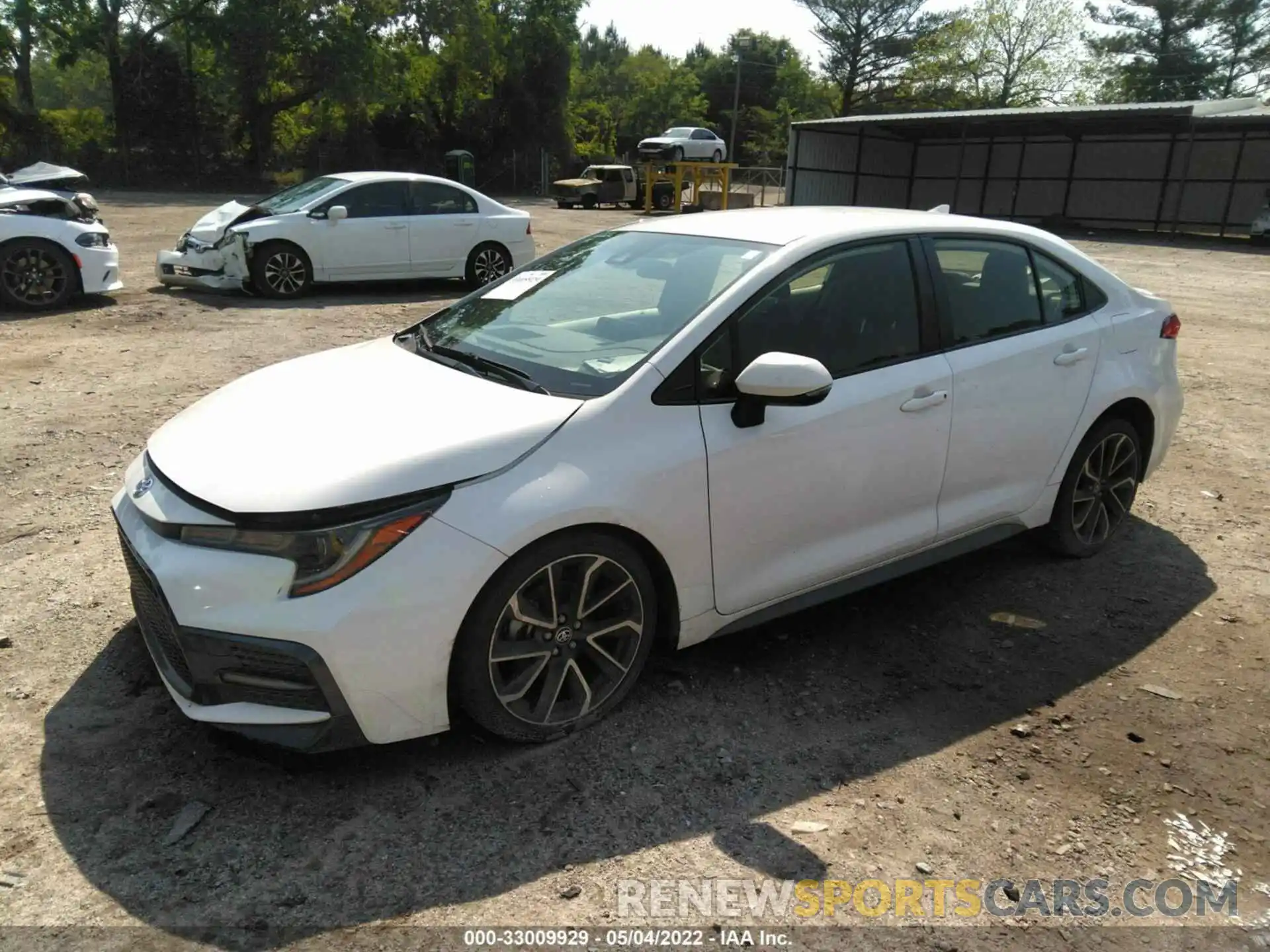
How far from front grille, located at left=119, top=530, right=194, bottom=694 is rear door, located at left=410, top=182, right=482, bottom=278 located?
9.59 m

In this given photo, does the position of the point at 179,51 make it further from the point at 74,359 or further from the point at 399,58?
the point at 74,359

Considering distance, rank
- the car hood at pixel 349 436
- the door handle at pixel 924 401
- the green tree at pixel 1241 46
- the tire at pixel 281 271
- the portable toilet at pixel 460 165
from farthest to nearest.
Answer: the green tree at pixel 1241 46
the portable toilet at pixel 460 165
the tire at pixel 281 271
the door handle at pixel 924 401
the car hood at pixel 349 436

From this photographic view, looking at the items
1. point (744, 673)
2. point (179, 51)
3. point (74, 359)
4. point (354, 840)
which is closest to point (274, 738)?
point (354, 840)

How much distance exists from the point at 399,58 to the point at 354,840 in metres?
41.2

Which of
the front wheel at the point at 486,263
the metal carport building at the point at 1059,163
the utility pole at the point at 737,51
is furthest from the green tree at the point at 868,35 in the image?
the front wheel at the point at 486,263

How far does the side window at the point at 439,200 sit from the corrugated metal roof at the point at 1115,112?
1915cm

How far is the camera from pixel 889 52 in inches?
2303

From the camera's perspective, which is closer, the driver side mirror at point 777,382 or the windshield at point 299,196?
the driver side mirror at point 777,382

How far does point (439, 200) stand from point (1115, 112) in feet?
68.8

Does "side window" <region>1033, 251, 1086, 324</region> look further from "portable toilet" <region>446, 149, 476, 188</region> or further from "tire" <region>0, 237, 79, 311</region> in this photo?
"portable toilet" <region>446, 149, 476, 188</region>

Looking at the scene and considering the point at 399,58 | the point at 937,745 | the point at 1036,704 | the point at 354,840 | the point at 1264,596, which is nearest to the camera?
the point at 354,840

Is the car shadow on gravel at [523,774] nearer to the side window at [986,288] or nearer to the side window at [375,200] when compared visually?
the side window at [986,288]

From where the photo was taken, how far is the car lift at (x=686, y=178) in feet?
89.7

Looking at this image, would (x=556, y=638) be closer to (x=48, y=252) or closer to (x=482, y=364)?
(x=482, y=364)
